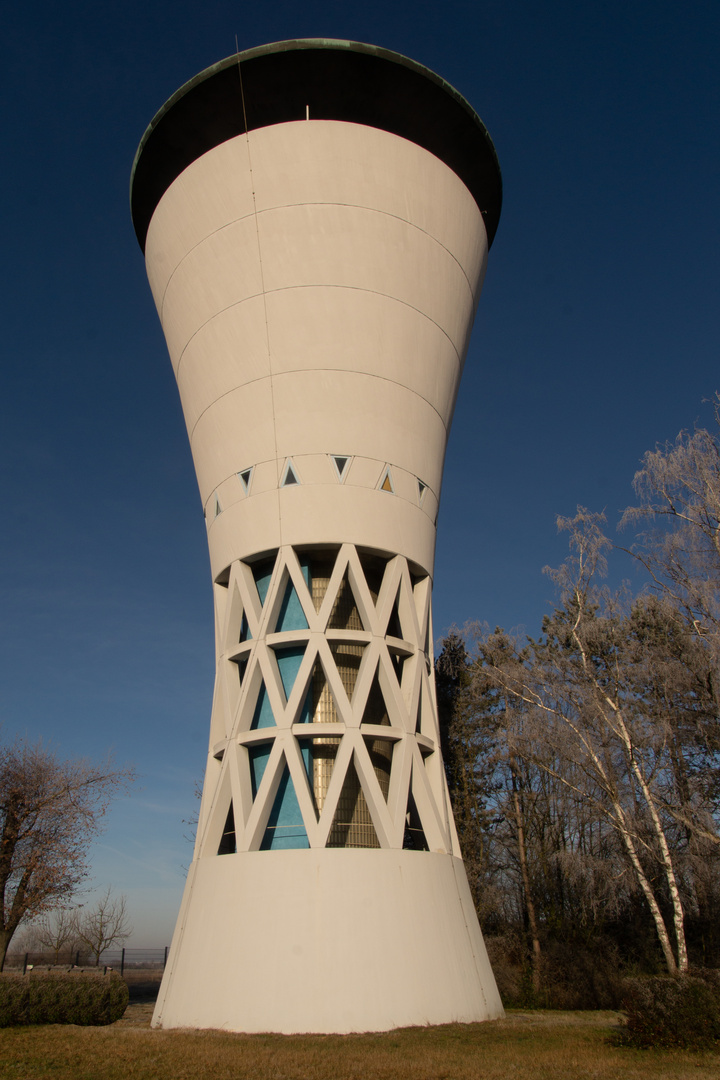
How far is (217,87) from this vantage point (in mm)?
15984

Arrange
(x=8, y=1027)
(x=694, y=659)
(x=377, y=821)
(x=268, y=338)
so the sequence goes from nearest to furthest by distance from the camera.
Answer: (x=8, y=1027), (x=377, y=821), (x=268, y=338), (x=694, y=659)

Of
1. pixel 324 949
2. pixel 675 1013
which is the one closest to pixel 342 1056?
pixel 324 949

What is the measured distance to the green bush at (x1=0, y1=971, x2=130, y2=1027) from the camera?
11773 mm

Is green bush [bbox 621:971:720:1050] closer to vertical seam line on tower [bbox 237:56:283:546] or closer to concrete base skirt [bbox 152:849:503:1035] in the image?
concrete base skirt [bbox 152:849:503:1035]

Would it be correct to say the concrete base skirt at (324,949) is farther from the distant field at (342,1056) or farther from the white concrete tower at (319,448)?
the distant field at (342,1056)

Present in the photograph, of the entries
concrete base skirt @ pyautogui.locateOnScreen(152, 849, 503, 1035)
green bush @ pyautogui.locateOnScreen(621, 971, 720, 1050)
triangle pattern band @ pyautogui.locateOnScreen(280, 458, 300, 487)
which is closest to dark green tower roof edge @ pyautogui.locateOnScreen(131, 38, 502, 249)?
triangle pattern band @ pyautogui.locateOnScreen(280, 458, 300, 487)

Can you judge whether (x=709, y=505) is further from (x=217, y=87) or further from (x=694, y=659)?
(x=217, y=87)

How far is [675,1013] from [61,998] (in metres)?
9.76

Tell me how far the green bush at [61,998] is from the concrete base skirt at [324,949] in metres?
1.24

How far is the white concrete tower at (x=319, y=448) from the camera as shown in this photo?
42.6 feet

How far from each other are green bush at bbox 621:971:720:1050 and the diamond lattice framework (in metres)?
4.20

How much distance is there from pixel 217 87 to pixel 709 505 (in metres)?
14.0

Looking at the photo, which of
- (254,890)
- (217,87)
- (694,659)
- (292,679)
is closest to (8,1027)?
(254,890)

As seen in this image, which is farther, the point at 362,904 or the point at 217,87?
the point at 217,87
